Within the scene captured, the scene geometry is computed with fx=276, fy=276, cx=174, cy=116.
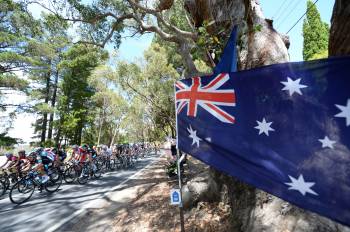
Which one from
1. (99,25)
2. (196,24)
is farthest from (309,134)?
(99,25)

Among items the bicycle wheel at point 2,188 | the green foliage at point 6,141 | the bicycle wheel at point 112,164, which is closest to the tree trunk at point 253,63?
the bicycle wheel at point 2,188

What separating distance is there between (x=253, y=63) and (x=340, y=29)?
2.13 m

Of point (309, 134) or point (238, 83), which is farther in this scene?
point (238, 83)

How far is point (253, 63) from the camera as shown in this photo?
17.0 ft

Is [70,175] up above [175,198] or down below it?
below

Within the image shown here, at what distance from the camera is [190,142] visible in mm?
3711

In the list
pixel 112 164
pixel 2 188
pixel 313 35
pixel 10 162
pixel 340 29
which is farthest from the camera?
pixel 313 35

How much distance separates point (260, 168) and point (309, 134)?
2.02 feet

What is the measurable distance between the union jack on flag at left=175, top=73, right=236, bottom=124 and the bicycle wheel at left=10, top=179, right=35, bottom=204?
7647mm

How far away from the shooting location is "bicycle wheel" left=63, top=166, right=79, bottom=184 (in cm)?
1229

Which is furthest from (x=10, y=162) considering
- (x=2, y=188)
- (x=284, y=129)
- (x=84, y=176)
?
(x=284, y=129)

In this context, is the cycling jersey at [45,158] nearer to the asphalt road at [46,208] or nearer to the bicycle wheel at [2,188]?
the asphalt road at [46,208]

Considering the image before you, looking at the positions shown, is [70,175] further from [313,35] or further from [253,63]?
[313,35]

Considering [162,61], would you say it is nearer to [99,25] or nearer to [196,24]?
[99,25]
